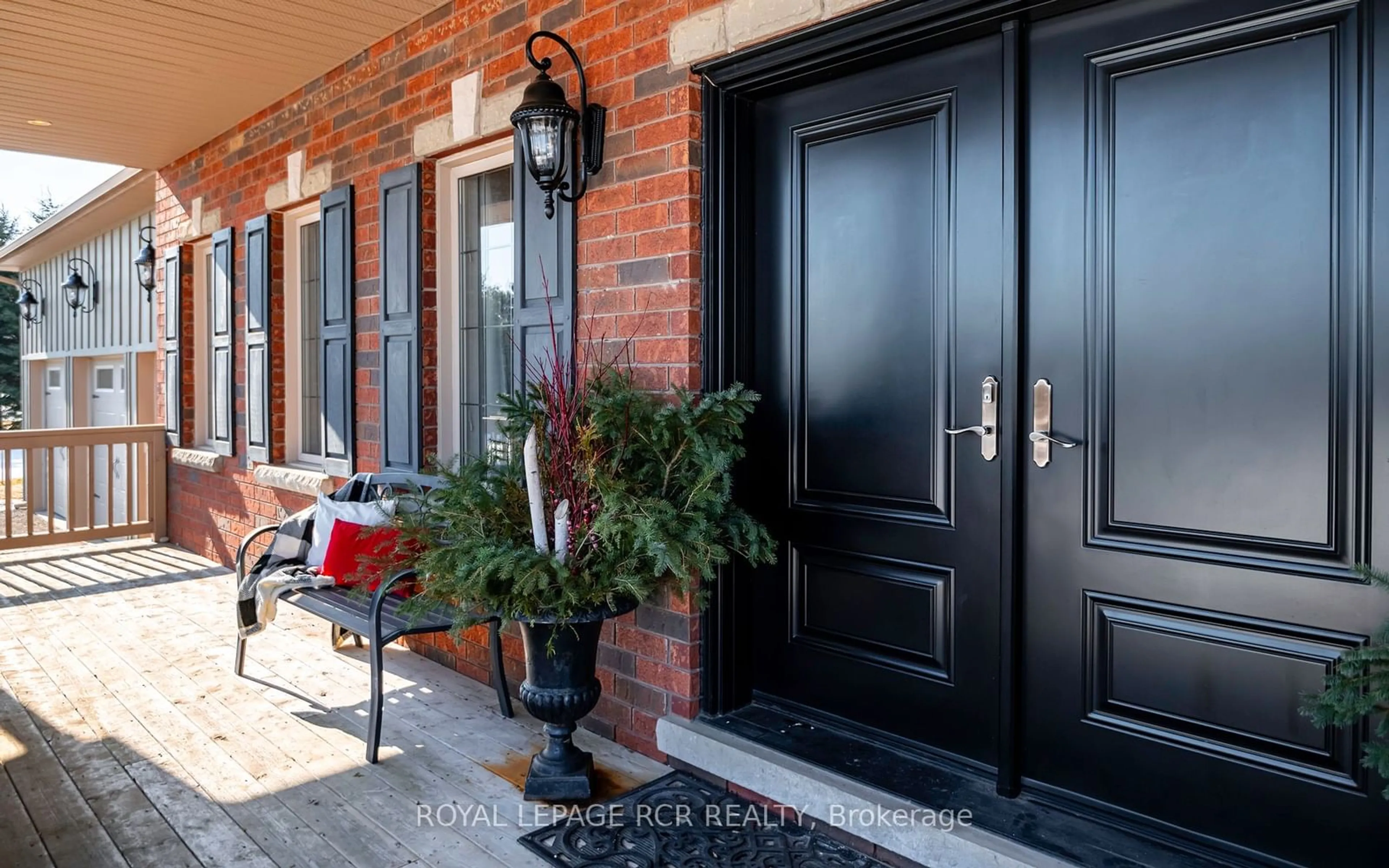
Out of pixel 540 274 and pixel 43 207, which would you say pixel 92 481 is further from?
pixel 43 207

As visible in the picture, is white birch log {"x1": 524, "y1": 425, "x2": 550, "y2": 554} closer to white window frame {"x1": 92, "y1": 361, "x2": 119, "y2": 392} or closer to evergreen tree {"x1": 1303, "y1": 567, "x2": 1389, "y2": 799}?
evergreen tree {"x1": 1303, "y1": 567, "x2": 1389, "y2": 799}

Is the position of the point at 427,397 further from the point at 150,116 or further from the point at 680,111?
the point at 150,116

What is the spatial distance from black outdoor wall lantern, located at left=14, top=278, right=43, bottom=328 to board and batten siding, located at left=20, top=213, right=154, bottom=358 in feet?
0.43

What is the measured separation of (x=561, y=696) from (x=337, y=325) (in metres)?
2.61

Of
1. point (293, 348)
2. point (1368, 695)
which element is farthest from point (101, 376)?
point (1368, 695)

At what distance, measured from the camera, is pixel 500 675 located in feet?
10.3

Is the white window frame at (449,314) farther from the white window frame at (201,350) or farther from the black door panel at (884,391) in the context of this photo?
the white window frame at (201,350)

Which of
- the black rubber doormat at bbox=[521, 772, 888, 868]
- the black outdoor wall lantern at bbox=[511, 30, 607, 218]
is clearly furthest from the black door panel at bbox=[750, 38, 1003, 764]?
the black outdoor wall lantern at bbox=[511, 30, 607, 218]

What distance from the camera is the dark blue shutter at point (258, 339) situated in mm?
4945

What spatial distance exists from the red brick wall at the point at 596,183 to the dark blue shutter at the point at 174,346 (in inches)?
58.0

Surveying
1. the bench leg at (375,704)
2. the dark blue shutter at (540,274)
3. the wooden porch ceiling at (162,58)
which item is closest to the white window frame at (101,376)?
the wooden porch ceiling at (162,58)

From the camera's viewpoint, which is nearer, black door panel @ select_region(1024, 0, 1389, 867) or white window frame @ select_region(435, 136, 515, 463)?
black door panel @ select_region(1024, 0, 1389, 867)

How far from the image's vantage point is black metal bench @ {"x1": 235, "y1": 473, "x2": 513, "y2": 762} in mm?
2764

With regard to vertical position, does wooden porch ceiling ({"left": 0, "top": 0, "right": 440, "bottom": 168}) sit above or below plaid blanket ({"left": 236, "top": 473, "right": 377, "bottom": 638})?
above
